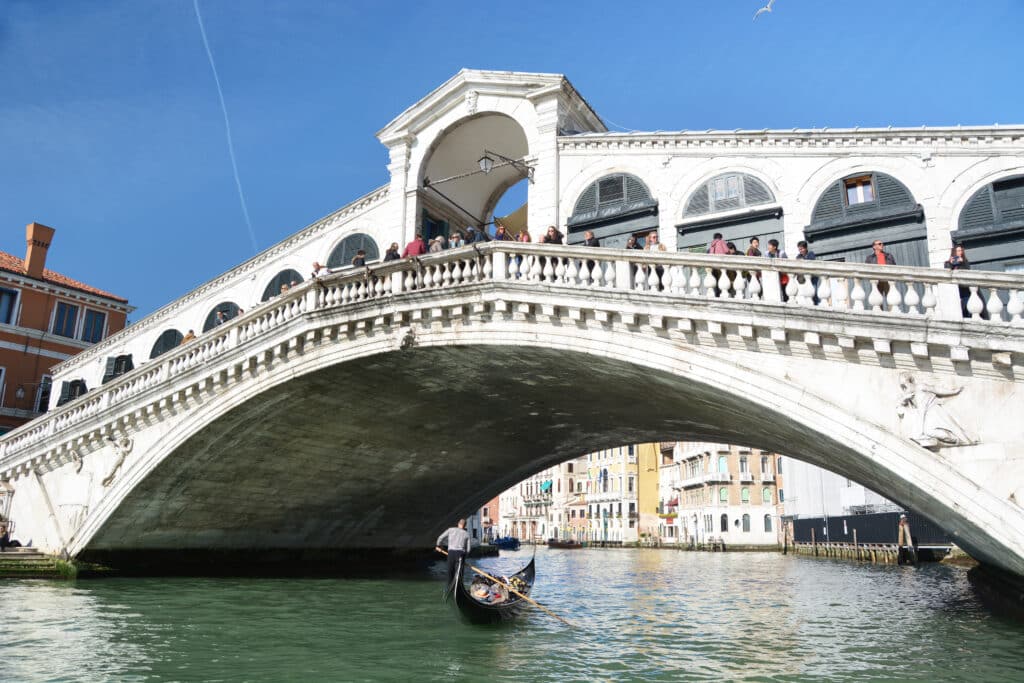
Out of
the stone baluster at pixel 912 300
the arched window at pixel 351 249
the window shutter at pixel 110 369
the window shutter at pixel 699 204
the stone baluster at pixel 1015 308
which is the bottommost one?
the stone baluster at pixel 1015 308

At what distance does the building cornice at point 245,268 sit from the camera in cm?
1823

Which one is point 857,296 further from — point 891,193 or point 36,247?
point 36,247

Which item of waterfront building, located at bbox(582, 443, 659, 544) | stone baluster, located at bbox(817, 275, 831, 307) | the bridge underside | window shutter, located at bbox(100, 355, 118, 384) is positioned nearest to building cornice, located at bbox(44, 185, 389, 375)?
window shutter, located at bbox(100, 355, 118, 384)

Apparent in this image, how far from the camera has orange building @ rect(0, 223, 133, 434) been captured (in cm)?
2650

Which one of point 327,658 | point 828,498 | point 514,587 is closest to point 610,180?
point 514,587

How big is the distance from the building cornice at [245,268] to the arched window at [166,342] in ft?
1.50

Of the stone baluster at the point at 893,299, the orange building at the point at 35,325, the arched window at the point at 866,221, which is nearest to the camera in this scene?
the stone baluster at the point at 893,299

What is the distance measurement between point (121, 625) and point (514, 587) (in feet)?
19.7

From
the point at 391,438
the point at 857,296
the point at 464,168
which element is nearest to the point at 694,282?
the point at 857,296

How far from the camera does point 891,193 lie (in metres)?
12.5

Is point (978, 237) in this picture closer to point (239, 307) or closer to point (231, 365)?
point (231, 365)

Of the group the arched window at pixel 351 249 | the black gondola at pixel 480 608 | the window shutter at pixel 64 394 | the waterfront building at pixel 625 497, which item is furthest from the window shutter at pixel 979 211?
the waterfront building at pixel 625 497

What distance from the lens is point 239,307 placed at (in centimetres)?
2019

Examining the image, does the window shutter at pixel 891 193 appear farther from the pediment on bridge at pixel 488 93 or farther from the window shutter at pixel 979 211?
the pediment on bridge at pixel 488 93
